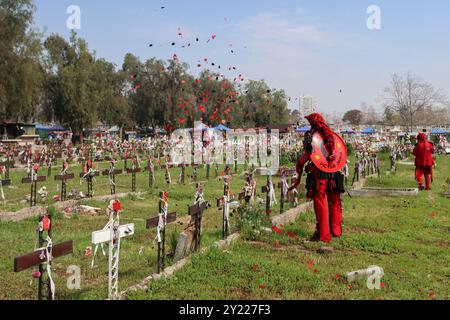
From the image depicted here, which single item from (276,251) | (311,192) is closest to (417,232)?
(311,192)

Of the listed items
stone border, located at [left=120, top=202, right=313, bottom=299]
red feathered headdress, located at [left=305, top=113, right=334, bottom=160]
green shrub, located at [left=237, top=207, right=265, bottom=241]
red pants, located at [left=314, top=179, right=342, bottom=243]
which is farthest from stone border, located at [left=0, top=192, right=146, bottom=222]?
red feathered headdress, located at [left=305, top=113, right=334, bottom=160]

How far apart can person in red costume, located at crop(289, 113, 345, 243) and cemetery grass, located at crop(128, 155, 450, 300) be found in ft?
1.40

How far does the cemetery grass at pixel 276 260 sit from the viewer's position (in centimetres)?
682

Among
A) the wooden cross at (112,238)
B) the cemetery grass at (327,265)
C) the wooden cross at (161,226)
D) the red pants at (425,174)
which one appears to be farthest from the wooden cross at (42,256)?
the red pants at (425,174)

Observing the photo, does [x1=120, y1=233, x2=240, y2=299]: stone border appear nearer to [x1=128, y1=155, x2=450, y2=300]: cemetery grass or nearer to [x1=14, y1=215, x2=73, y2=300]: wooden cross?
[x1=128, y1=155, x2=450, y2=300]: cemetery grass

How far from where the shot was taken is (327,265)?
27.2 ft

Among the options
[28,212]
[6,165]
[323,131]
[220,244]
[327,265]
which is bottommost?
[327,265]

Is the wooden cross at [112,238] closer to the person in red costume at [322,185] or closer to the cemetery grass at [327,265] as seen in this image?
the cemetery grass at [327,265]

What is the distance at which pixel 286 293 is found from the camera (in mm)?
6652

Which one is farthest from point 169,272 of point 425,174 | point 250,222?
point 425,174

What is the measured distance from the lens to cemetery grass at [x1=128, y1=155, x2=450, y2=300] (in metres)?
6.71

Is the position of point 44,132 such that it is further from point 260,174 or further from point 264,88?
point 260,174

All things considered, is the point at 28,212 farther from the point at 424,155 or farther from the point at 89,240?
the point at 424,155

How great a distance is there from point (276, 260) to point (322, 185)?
2081 mm
